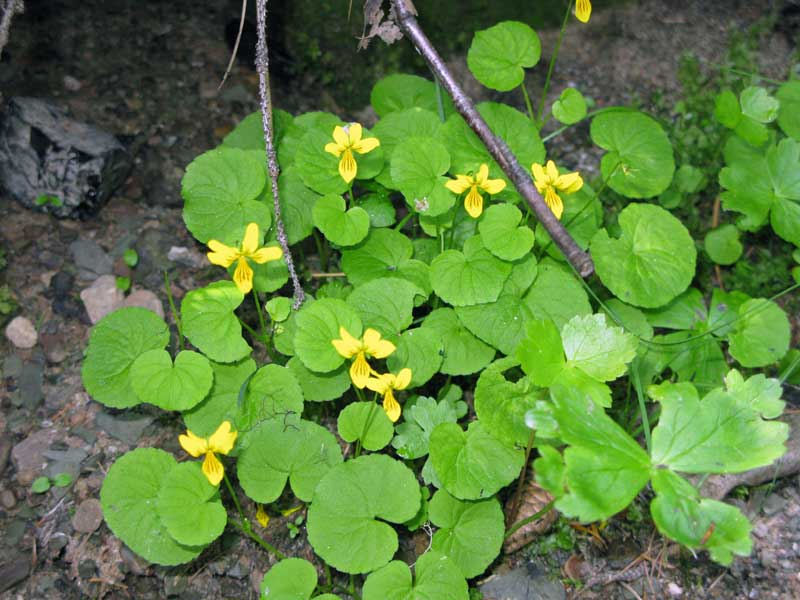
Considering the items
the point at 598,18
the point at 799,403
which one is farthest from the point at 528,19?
the point at 799,403

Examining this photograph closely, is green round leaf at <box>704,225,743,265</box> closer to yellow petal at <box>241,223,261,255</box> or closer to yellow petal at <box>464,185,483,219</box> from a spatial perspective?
yellow petal at <box>464,185,483,219</box>

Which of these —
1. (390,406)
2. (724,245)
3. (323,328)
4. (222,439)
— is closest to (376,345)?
(390,406)

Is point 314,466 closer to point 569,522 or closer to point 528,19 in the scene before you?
point 569,522

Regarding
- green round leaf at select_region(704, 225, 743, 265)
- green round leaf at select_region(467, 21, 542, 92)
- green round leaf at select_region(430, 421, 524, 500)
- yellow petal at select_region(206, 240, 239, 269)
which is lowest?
green round leaf at select_region(430, 421, 524, 500)

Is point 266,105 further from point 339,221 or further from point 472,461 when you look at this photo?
point 472,461

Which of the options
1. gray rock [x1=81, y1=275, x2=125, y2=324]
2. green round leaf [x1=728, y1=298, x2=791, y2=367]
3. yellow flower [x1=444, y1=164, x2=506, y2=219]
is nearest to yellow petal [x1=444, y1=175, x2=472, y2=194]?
yellow flower [x1=444, y1=164, x2=506, y2=219]

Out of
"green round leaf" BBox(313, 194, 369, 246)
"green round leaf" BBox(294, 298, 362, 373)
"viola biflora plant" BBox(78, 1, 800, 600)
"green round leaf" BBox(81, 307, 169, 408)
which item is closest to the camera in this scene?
"viola biflora plant" BBox(78, 1, 800, 600)
